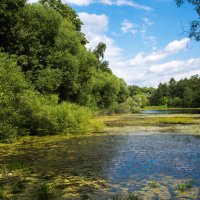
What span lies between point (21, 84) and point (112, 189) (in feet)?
64.1

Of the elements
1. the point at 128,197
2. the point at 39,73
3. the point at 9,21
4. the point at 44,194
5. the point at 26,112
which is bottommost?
the point at 128,197

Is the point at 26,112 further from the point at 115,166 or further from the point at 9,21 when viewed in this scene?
the point at 115,166

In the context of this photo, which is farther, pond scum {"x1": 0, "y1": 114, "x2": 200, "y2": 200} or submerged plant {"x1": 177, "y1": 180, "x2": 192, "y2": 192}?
submerged plant {"x1": 177, "y1": 180, "x2": 192, "y2": 192}

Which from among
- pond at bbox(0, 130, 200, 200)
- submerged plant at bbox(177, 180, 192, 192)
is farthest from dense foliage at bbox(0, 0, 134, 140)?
submerged plant at bbox(177, 180, 192, 192)

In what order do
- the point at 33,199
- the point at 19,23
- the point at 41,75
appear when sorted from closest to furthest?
the point at 33,199 → the point at 19,23 → the point at 41,75

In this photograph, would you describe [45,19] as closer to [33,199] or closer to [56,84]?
[56,84]

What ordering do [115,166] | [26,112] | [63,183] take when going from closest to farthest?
[63,183], [115,166], [26,112]

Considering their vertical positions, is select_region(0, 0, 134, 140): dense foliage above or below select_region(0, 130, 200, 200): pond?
above

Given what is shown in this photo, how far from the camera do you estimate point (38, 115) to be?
32.5m

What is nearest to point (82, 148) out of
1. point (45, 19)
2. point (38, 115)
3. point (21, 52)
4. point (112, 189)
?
point (38, 115)

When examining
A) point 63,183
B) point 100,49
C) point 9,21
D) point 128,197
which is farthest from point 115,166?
point 100,49

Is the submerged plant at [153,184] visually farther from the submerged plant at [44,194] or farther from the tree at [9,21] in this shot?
the tree at [9,21]

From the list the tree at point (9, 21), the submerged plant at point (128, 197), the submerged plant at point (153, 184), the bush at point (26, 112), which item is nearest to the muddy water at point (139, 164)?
the submerged plant at point (153, 184)

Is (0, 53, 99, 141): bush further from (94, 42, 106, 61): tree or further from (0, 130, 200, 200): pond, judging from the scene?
(94, 42, 106, 61): tree
